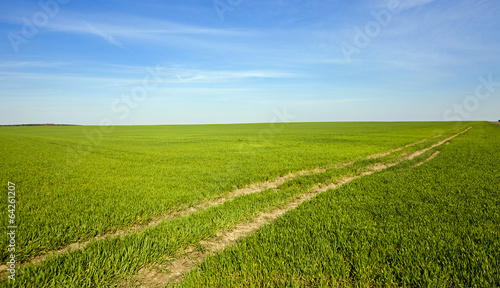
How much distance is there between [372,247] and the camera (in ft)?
15.8

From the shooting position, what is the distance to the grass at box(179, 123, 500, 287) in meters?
3.93

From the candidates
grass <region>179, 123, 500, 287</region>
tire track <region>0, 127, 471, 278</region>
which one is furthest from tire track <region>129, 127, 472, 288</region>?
tire track <region>0, 127, 471, 278</region>

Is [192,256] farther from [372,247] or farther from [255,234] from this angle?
[372,247]

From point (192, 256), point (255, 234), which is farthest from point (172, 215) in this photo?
point (255, 234)

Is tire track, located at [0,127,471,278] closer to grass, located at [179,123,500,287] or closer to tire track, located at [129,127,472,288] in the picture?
tire track, located at [129,127,472,288]

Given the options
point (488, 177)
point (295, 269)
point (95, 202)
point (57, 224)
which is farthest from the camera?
point (488, 177)

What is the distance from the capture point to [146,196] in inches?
351

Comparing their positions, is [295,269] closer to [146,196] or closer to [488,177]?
[146,196]

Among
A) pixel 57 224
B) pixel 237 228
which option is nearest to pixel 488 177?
pixel 237 228

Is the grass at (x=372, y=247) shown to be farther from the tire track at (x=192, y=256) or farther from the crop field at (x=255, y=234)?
the tire track at (x=192, y=256)

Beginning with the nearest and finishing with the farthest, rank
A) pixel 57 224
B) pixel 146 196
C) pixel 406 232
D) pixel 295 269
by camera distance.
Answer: pixel 295 269, pixel 406 232, pixel 57 224, pixel 146 196

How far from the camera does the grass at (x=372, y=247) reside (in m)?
3.93

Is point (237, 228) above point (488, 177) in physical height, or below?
below

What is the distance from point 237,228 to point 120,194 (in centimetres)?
540
